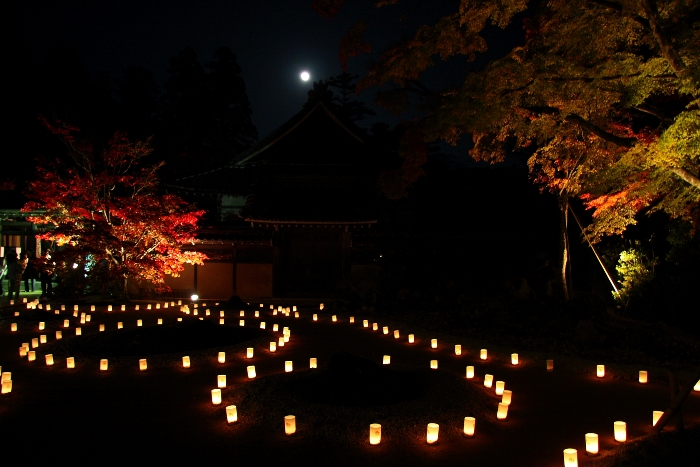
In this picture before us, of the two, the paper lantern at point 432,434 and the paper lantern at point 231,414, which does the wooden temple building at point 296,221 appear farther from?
the paper lantern at point 432,434

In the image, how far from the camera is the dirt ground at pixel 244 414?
5285 millimetres

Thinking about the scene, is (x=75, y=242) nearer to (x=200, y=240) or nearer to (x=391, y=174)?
(x=200, y=240)

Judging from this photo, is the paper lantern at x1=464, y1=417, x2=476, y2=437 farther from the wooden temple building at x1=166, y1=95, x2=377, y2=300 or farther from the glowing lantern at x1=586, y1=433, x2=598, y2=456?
the wooden temple building at x1=166, y1=95, x2=377, y2=300

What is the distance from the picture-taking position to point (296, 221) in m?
18.4

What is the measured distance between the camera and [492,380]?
7957mm

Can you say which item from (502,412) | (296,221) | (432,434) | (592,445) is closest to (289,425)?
(432,434)

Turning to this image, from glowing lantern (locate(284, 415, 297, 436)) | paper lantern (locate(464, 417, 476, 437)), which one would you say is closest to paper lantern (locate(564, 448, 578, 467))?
paper lantern (locate(464, 417, 476, 437))

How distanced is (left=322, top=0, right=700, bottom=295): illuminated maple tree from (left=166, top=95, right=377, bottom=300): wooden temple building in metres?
9.33

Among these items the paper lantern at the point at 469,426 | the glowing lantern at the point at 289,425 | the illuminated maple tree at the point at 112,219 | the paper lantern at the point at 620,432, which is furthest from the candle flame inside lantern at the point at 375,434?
the illuminated maple tree at the point at 112,219

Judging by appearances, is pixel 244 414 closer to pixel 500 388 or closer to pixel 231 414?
pixel 231 414

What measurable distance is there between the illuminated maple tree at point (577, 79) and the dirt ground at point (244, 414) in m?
3.31

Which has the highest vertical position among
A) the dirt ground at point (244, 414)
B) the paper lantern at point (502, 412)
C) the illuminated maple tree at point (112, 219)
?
the illuminated maple tree at point (112, 219)

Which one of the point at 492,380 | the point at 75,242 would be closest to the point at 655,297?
the point at 492,380

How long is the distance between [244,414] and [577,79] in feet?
21.6
